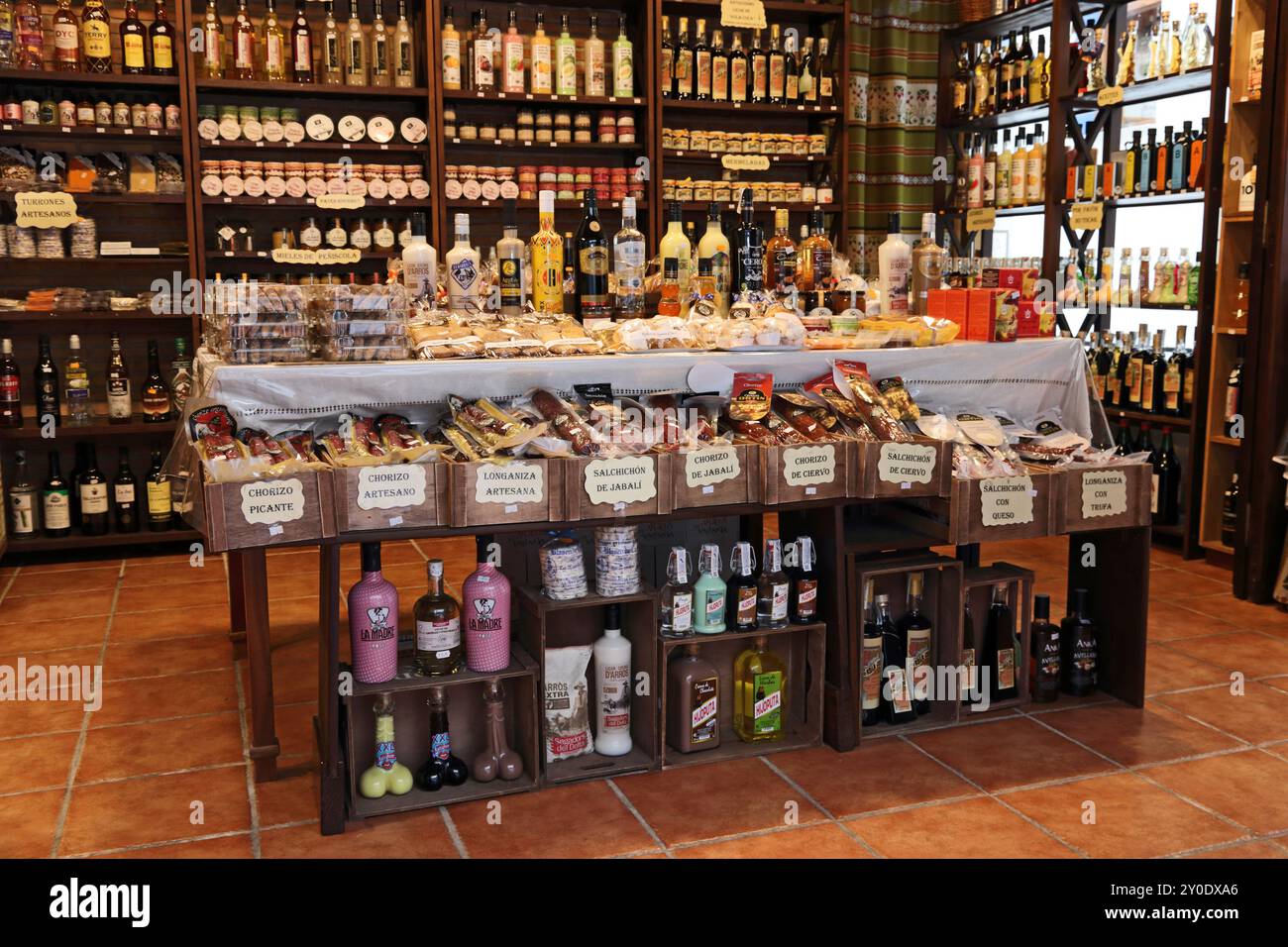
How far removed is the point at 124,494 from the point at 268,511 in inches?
130

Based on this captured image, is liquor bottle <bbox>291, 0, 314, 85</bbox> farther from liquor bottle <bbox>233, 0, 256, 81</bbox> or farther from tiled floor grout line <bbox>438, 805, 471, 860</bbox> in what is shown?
tiled floor grout line <bbox>438, 805, 471, 860</bbox>

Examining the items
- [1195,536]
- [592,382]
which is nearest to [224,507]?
[592,382]

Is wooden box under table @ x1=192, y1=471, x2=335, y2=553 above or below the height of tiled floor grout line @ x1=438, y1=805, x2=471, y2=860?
above

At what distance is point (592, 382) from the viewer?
281 cm

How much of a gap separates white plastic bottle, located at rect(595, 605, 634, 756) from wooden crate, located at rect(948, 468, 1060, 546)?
2.85ft

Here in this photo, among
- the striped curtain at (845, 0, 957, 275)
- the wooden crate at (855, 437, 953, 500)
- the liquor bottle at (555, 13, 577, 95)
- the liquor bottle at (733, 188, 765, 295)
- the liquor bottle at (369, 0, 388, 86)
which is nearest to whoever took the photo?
the wooden crate at (855, 437, 953, 500)

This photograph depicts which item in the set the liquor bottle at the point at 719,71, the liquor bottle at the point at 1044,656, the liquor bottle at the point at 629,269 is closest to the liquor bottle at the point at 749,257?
the liquor bottle at the point at 629,269

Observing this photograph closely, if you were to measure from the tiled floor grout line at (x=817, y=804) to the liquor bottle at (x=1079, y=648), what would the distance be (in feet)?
3.37

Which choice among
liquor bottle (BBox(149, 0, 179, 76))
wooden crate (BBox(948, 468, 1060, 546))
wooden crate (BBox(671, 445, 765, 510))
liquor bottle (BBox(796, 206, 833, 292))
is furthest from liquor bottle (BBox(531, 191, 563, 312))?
Answer: liquor bottle (BBox(149, 0, 179, 76))

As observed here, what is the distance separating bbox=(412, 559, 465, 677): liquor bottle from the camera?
262cm

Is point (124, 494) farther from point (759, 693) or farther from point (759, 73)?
point (759, 73)

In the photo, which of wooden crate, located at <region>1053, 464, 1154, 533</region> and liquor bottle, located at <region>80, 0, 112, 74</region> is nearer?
wooden crate, located at <region>1053, 464, 1154, 533</region>

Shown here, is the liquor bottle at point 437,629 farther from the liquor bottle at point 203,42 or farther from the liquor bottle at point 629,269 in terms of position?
the liquor bottle at point 203,42

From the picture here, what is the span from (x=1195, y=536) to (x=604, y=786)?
3355 millimetres
